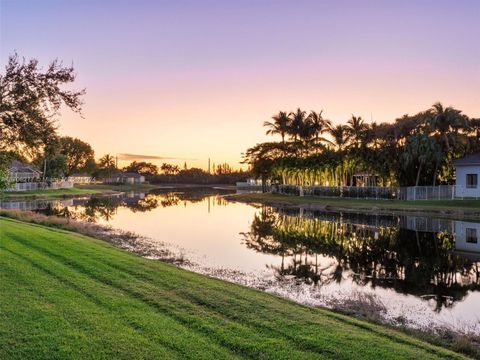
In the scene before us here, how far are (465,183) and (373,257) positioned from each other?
2858cm

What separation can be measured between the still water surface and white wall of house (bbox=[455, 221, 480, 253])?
0.05 metres

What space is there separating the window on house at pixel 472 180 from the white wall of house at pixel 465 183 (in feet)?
0.53

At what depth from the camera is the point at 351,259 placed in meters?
17.8

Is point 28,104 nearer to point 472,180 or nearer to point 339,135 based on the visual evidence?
point 472,180

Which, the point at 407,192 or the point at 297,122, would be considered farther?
the point at 297,122

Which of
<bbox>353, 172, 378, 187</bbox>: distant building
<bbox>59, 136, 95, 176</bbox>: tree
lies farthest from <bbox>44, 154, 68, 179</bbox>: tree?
<bbox>353, 172, 378, 187</bbox>: distant building

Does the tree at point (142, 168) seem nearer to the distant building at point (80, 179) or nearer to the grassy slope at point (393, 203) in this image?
the distant building at point (80, 179)

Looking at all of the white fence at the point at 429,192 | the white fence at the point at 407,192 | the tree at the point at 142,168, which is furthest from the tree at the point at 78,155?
the white fence at the point at 429,192

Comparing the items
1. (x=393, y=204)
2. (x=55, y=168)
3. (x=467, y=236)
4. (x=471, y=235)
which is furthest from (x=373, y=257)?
(x=55, y=168)

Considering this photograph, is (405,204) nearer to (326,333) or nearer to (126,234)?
(126,234)

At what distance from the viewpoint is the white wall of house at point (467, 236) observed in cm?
2020

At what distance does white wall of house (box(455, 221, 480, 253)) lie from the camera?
2020 centimetres

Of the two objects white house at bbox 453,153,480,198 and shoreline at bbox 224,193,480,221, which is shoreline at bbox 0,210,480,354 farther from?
white house at bbox 453,153,480,198

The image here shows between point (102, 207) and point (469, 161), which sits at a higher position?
point (469, 161)
